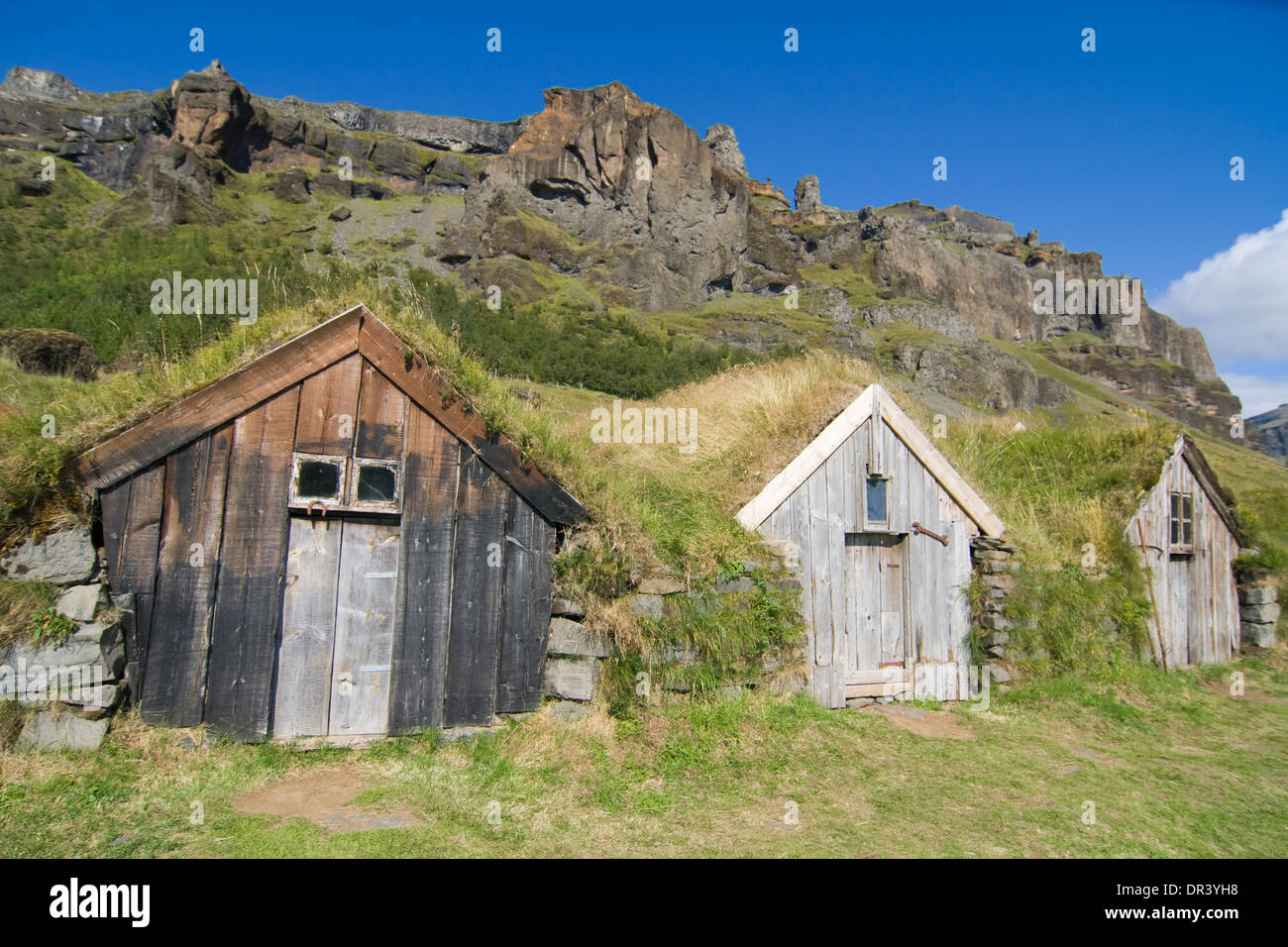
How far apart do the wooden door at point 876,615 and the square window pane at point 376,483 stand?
19.5 ft

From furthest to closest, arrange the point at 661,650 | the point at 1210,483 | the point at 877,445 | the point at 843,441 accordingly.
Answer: the point at 1210,483, the point at 877,445, the point at 843,441, the point at 661,650

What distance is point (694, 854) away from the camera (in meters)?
5.09

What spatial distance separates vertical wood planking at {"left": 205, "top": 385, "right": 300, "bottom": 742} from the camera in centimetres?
596

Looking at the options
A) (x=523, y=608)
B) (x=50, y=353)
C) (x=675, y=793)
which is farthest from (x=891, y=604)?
(x=50, y=353)

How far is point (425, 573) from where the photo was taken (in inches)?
261

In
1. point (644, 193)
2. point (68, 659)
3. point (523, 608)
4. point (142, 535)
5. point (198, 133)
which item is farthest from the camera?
point (644, 193)

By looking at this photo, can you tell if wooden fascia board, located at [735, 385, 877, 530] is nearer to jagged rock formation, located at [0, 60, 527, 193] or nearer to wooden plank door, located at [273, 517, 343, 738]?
wooden plank door, located at [273, 517, 343, 738]

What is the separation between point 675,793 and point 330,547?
3.87 m

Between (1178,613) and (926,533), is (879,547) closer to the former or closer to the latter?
(926,533)

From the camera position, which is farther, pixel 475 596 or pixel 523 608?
pixel 523 608

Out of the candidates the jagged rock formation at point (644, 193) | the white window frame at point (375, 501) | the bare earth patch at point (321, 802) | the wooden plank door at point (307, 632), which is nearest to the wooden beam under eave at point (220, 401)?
the white window frame at point (375, 501)

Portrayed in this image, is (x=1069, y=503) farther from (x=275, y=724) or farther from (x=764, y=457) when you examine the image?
(x=275, y=724)

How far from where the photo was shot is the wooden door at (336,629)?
6.21 m

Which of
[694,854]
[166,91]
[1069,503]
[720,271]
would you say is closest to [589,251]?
[720,271]
